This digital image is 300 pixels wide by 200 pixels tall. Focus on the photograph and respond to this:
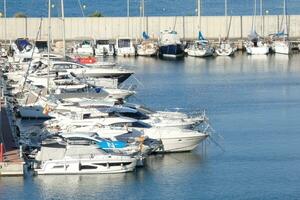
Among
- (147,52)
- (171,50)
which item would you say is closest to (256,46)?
(171,50)

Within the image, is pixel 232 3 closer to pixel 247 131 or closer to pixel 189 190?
pixel 247 131

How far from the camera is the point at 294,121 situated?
56.7 m

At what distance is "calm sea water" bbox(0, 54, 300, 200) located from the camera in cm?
4062

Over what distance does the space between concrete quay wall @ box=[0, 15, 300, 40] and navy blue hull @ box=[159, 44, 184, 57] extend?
341 centimetres

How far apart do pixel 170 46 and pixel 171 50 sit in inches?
12.9

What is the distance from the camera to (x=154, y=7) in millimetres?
176875

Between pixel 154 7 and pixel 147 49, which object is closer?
pixel 147 49

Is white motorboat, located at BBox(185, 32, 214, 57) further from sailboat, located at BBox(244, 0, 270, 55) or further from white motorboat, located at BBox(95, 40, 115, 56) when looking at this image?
white motorboat, located at BBox(95, 40, 115, 56)

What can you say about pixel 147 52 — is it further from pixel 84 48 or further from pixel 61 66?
pixel 61 66

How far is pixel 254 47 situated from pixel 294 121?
34.5 meters

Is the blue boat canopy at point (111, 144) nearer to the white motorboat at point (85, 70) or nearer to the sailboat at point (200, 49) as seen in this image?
the white motorboat at point (85, 70)

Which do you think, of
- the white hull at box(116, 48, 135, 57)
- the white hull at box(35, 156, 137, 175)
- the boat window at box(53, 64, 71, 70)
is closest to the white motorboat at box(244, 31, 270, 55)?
the white hull at box(116, 48, 135, 57)

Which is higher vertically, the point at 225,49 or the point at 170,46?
the point at 170,46

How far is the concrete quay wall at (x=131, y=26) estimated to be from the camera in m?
93.0
